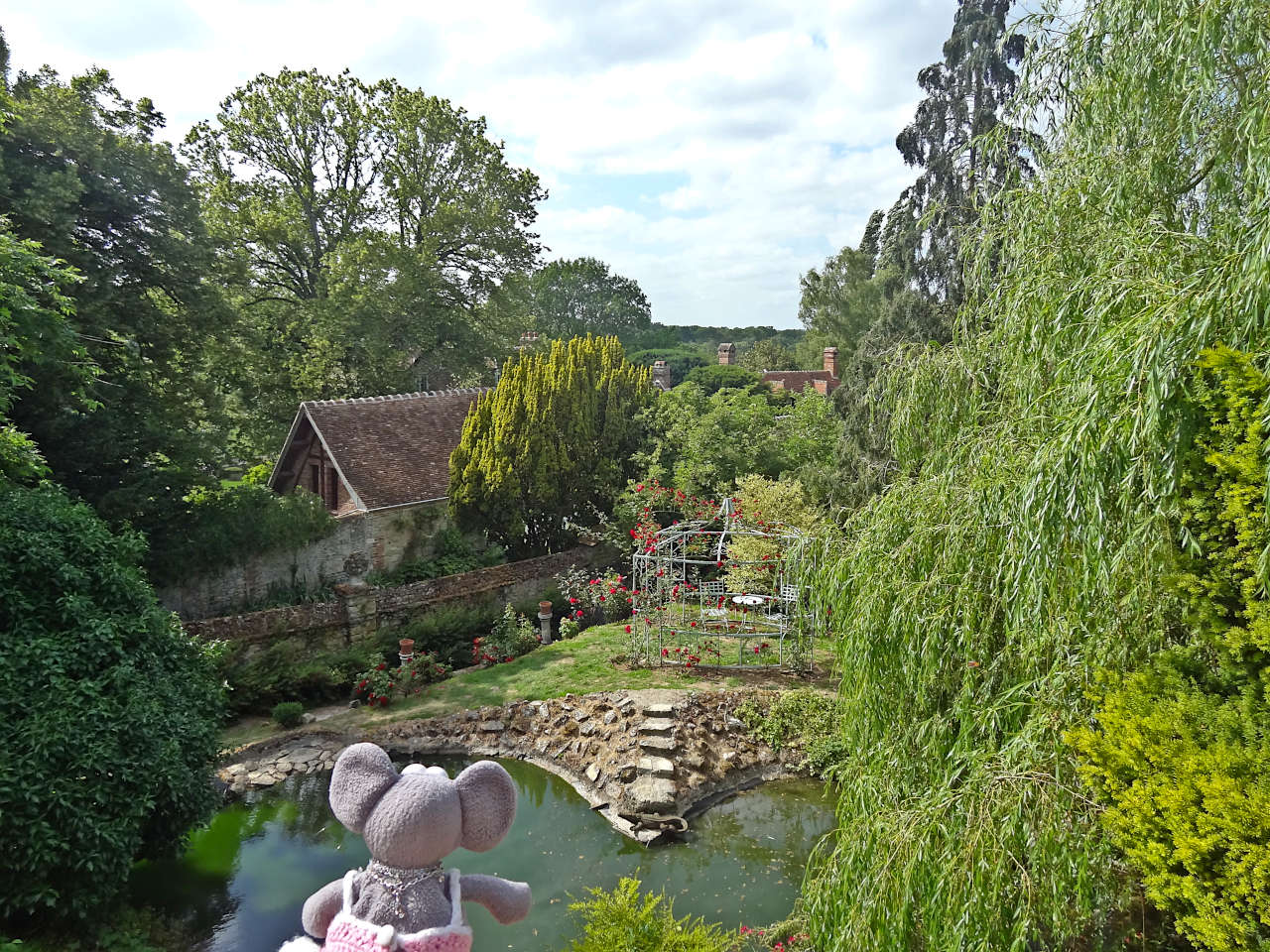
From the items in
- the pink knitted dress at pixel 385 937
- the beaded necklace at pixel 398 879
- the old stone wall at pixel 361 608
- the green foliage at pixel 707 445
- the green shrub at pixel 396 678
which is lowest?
the green shrub at pixel 396 678

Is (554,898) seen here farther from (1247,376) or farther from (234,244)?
(234,244)

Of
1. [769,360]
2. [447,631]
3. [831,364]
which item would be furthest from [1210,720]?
[769,360]

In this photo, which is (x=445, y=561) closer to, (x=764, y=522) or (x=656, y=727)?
(x=764, y=522)

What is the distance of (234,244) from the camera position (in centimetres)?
2153

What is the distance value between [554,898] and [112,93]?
14808 mm

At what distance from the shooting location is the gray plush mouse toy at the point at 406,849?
364 centimetres

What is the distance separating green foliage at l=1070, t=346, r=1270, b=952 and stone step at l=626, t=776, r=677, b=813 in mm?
6121

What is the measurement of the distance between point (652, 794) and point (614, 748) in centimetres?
121

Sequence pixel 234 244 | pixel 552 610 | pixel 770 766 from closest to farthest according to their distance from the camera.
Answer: pixel 770 766 < pixel 552 610 < pixel 234 244

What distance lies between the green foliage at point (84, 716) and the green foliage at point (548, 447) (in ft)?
27.5

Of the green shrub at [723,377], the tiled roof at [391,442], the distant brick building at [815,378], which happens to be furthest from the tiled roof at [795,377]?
the tiled roof at [391,442]

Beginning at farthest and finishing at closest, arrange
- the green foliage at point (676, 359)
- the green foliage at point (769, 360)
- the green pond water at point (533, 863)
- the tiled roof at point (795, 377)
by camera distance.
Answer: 1. the green foliage at point (676, 359)
2. the green foliage at point (769, 360)
3. the tiled roof at point (795, 377)
4. the green pond water at point (533, 863)

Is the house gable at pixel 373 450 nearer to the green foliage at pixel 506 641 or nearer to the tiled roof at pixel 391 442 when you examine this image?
the tiled roof at pixel 391 442

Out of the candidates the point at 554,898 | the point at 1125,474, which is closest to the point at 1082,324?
the point at 1125,474
